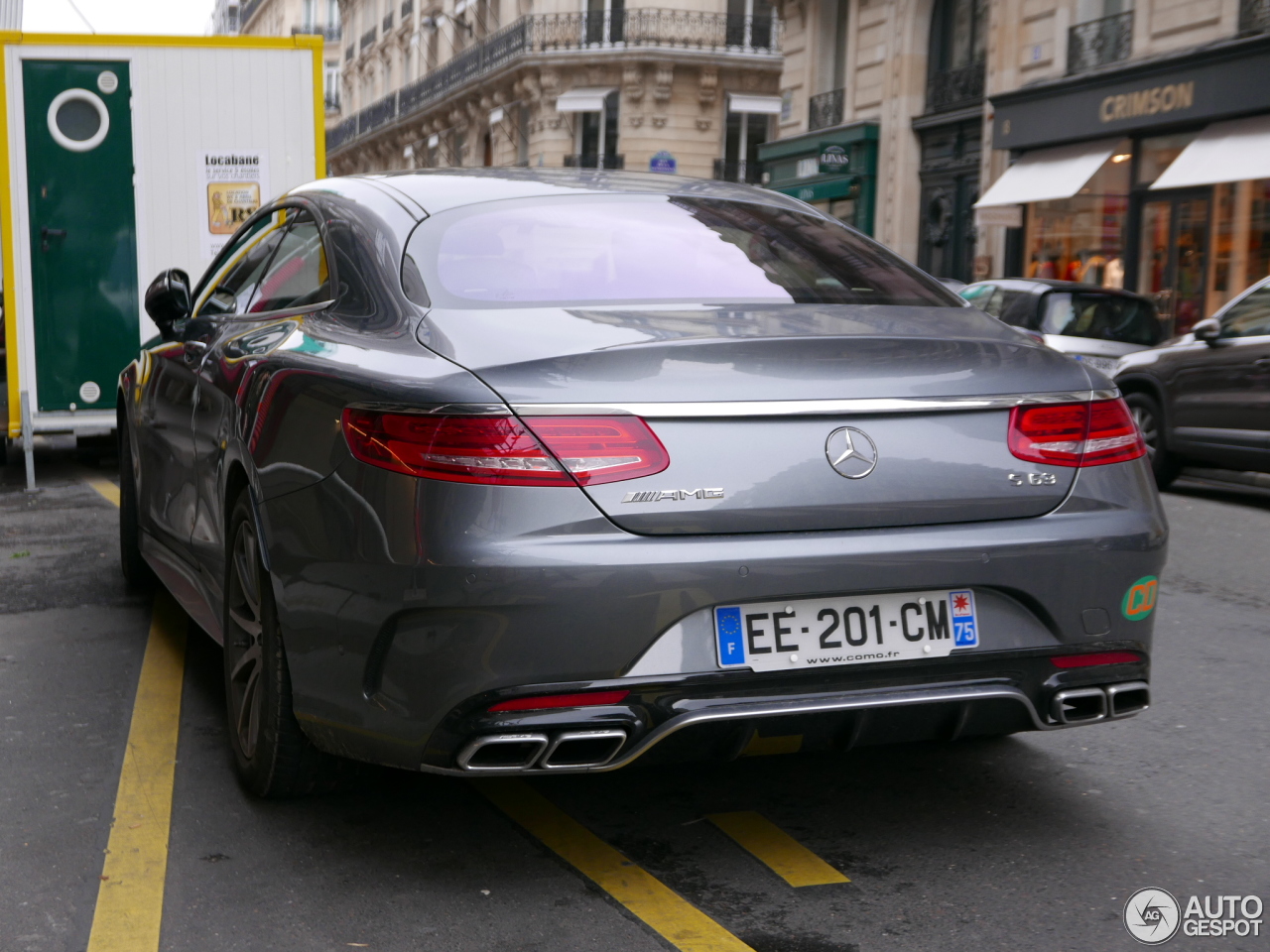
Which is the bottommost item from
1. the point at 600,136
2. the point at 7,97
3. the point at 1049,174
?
the point at 7,97

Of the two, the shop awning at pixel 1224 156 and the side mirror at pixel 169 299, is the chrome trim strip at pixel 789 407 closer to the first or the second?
the side mirror at pixel 169 299

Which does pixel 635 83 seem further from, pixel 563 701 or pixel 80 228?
pixel 563 701

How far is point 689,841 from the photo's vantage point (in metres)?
3.36

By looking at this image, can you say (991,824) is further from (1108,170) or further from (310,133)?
(1108,170)

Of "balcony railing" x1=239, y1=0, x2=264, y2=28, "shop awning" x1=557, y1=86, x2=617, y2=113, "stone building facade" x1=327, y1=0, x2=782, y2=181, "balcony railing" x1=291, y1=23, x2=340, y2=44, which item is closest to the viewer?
"shop awning" x1=557, y1=86, x2=617, y2=113

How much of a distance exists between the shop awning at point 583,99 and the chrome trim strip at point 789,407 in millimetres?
40605

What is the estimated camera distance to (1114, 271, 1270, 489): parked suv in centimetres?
1011

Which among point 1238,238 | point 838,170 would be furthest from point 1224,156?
point 838,170

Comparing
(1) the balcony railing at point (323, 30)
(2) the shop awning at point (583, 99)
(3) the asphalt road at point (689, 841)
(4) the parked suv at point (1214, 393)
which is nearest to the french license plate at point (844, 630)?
(3) the asphalt road at point (689, 841)

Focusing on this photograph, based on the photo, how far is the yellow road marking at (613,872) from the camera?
9.37 ft

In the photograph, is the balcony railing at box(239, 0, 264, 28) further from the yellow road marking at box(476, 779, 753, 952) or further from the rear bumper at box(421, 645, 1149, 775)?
the rear bumper at box(421, 645, 1149, 775)

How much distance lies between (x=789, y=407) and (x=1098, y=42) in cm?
2051

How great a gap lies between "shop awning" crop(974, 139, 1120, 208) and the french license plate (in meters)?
19.6

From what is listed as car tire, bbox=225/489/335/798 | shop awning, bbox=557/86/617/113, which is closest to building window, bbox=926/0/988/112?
shop awning, bbox=557/86/617/113
